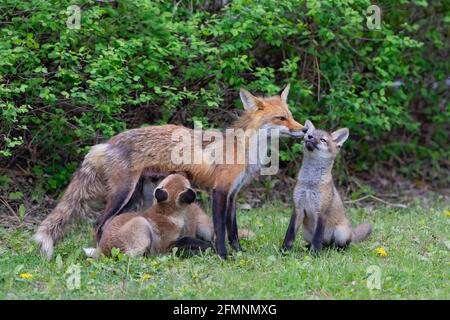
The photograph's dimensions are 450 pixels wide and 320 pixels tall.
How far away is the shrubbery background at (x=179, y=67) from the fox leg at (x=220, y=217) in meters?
1.96

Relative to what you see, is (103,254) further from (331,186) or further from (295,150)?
(295,150)

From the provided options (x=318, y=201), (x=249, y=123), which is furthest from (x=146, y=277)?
(x=249, y=123)

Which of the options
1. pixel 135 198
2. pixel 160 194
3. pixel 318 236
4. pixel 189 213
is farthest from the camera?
pixel 135 198

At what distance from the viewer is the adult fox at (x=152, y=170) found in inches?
301

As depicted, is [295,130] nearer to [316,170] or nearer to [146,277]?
[316,170]

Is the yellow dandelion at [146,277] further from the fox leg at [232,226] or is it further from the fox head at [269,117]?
the fox head at [269,117]

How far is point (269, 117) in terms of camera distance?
7.78m

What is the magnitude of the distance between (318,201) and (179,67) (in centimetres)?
328

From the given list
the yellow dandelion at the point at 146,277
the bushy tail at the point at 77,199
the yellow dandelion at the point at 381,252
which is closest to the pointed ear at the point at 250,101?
the bushy tail at the point at 77,199

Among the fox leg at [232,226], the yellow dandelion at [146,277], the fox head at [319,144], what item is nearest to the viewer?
the yellow dandelion at [146,277]

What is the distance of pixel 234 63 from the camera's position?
9.43 metres

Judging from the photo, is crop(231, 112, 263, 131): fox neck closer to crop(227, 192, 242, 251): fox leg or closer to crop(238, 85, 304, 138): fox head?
crop(238, 85, 304, 138): fox head

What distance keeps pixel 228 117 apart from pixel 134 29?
1972mm

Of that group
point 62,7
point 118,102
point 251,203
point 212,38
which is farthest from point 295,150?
point 62,7
